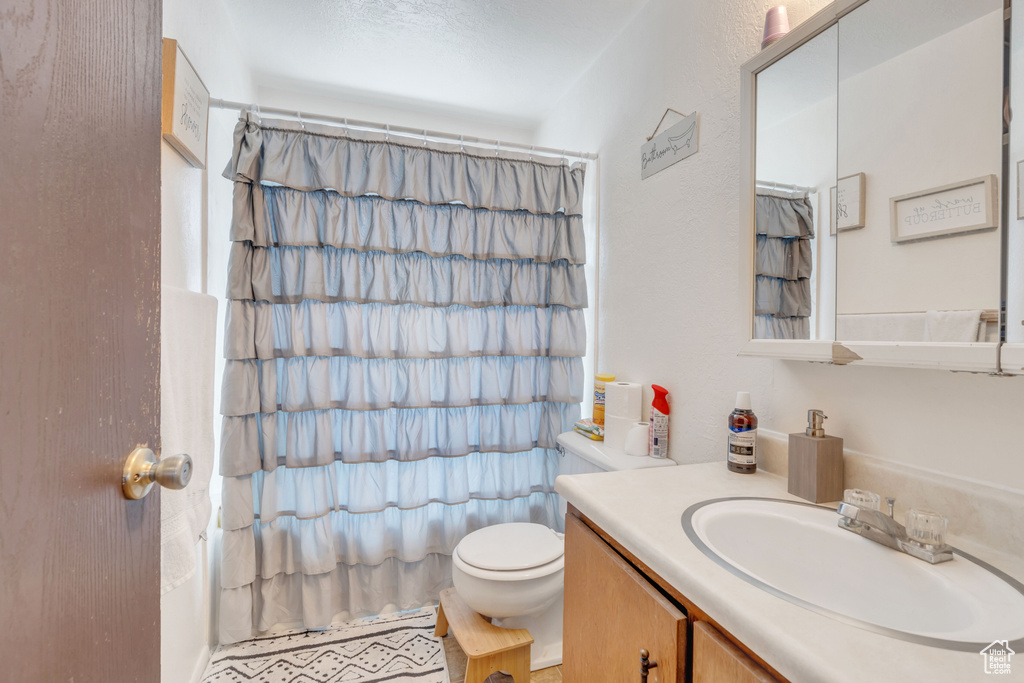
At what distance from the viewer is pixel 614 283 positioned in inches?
75.1

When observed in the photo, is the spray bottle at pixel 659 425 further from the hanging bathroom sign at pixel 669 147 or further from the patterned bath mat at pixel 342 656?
the patterned bath mat at pixel 342 656

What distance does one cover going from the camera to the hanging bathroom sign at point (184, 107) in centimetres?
121

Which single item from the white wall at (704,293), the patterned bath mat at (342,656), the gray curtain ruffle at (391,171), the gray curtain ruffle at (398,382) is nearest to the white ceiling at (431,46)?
the white wall at (704,293)

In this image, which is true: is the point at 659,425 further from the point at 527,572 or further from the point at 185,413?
the point at 185,413

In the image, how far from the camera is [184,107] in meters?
1.32

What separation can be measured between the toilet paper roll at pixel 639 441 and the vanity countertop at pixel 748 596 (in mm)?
482

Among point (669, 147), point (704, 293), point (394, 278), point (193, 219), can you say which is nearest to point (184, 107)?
point (193, 219)

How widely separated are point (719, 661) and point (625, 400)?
105 centimetres

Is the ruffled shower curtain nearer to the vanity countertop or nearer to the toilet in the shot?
the toilet

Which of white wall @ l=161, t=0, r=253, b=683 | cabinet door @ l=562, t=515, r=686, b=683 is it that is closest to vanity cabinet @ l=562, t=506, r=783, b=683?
cabinet door @ l=562, t=515, r=686, b=683

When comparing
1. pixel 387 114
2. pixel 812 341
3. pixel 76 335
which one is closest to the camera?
pixel 76 335

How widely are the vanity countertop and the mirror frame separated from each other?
30cm

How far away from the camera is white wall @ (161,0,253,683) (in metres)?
1.29

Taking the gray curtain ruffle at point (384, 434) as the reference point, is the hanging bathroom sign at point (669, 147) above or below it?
above
